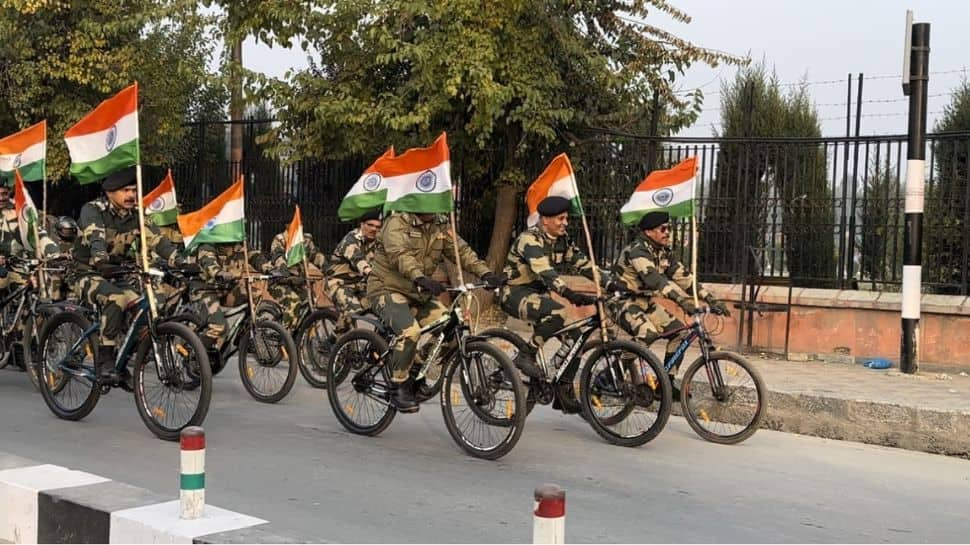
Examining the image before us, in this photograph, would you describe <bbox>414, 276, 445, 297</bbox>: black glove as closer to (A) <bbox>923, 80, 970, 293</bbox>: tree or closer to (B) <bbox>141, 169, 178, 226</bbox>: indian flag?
(B) <bbox>141, 169, 178, 226</bbox>: indian flag

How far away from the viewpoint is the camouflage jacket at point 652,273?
26.6ft

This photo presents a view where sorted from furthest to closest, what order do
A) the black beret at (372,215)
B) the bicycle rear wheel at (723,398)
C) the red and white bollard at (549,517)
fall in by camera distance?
the black beret at (372,215) → the bicycle rear wheel at (723,398) → the red and white bollard at (549,517)

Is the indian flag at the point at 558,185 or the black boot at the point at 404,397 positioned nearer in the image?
the black boot at the point at 404,397

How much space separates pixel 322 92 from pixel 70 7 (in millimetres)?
→ 5010

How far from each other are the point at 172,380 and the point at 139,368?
1.28 ft

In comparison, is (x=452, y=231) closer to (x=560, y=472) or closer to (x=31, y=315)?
(x=560, y=472)

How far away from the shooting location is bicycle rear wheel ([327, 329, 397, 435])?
7621 mm

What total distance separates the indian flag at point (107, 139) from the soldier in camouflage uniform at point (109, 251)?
134mm

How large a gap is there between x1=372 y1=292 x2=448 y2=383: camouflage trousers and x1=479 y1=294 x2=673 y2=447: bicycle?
423mm

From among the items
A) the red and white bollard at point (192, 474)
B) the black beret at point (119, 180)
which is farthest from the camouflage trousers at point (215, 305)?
the red and white bollard at point (192, 474)

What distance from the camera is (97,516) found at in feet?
15.3

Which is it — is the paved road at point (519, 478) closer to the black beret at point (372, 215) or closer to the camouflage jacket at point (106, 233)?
the camouflage jacket at point (106, 233)

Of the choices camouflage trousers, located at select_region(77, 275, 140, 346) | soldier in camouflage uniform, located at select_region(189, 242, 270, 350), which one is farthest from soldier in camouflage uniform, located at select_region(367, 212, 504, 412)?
soldier in camouflage uniform, located at select_region(189, 242, 270, 350)

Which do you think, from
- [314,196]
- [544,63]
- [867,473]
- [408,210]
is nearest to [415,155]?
[408,210]
